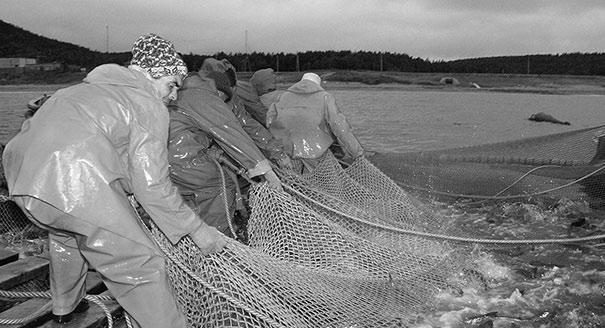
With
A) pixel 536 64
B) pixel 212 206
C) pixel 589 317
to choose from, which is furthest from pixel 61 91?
pixel 536 64

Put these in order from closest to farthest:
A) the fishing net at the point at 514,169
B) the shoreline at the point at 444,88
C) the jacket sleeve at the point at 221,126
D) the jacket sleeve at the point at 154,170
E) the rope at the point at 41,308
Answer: the jacket sleeve at the point at 154,170 < the rope at the point at 41,308 < the jacket sleeve at the point at 221,126 < the fishing net at the point at 514,169 < the shoreline at the point at 444,88

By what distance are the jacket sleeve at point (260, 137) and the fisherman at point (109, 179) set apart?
7.59 ft

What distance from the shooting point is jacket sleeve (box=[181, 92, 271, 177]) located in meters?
3.95

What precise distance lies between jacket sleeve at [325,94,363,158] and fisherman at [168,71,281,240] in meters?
1.86

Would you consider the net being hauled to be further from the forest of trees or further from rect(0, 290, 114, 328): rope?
the forest of trees

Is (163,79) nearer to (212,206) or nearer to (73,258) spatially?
(73,258)

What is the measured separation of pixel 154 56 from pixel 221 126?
4.21 ft

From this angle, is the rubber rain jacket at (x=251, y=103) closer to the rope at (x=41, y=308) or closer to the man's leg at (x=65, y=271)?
the rope at (x=41, y=308)

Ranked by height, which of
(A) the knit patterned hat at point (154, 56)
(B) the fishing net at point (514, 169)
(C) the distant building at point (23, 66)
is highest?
(C) the distant building at point (23, 66)

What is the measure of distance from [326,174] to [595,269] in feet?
8.57

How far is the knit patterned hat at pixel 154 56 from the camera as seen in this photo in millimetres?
2721

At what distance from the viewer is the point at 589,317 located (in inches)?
161

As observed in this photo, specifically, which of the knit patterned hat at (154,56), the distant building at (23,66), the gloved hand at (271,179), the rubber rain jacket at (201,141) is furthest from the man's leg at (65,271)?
the distant building at (23,66)

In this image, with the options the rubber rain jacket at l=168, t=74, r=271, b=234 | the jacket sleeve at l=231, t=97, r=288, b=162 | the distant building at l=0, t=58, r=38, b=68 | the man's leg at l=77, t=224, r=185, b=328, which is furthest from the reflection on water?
the distant building at l=0, t=58, r=38, b=68
